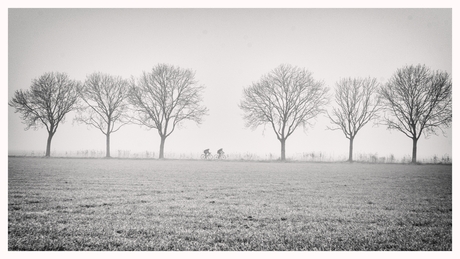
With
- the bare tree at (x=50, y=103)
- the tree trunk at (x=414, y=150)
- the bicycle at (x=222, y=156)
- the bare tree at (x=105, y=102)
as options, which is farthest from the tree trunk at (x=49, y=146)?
the tree trunk at (x=414, y=150)

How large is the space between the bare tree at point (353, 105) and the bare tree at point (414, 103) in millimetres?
2345

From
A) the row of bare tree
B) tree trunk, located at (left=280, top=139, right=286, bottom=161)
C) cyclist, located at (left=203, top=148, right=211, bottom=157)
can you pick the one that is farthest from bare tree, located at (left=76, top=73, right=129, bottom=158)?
tree trunk, located at (left=280, top=139, right=286, bottom=161)

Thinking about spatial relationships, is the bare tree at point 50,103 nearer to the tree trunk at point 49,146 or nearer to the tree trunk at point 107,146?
the tree trunk at point 49,146

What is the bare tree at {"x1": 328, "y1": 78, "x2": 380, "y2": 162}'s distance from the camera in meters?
39.9

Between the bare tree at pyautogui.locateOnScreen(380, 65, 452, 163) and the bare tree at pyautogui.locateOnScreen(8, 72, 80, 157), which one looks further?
the bare tree at pyautogui.locateOnScreen(8, 72, 80, 157)

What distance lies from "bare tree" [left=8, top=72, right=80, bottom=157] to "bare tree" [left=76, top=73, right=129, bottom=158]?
5.94 feet

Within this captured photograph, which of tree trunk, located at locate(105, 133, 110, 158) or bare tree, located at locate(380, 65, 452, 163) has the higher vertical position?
bare tree, located at locate(380, 65, 452, 163)

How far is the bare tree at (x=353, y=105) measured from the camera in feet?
131

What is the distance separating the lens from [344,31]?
15047 mm

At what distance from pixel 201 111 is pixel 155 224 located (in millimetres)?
37166

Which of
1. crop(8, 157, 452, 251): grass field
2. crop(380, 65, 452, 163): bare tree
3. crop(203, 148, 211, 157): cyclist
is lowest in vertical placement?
crop(8, 157, 452, 251): grass field

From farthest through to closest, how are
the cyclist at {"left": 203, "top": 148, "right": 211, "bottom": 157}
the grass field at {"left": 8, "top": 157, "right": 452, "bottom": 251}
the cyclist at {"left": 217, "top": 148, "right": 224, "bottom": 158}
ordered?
the cyclist at {"left": 217, "top": 148, "right": 224, "bottom": 158}
the cyclist at {"left": 203, "top": 148, "right": 211, "bottom": 157}
the grass field at {"left": 8, "top": 157, "right": 452, "bottom": 251}

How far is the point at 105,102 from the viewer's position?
147ft

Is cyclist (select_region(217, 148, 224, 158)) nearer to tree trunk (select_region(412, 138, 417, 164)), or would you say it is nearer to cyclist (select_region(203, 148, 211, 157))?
cyclist (select_region(203, 148, 211, 157))
